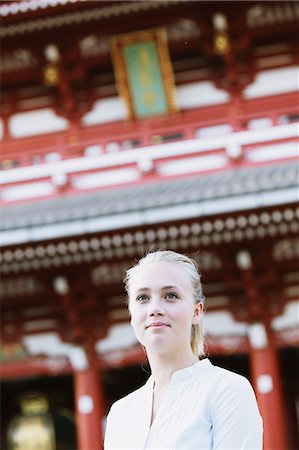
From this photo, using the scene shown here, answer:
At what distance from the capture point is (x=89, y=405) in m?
10.1

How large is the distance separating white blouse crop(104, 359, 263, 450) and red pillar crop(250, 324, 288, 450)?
7546 millimetres

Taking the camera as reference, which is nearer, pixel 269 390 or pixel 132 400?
pixel 132 400

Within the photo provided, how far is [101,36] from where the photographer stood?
1074 cm

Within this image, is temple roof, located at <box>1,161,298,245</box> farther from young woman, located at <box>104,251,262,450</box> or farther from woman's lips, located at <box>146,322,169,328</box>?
woman's lips, located at <box>146,322,169,328</box>

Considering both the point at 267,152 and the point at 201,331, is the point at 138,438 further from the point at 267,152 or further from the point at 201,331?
the point at 267,152

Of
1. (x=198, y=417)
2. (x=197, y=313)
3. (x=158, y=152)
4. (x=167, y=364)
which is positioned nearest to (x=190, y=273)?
(x=197, y=313)

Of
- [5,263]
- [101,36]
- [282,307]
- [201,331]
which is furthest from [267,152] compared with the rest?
[201,331]

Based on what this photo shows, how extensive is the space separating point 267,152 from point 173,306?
806 centimetres

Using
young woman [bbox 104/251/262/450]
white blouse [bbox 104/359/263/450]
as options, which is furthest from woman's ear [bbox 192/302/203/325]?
white blouse [bbox 104/359/263/450]

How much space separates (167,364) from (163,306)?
16 centimetres

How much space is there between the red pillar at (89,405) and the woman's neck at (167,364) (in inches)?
315

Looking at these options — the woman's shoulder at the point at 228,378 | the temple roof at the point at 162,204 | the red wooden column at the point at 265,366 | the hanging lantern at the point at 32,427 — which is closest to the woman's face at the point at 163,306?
the woman's shoulder at the point at 228,378

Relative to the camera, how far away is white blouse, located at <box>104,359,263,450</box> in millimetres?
1988

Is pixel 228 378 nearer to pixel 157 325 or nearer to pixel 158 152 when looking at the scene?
pixel 157 325
